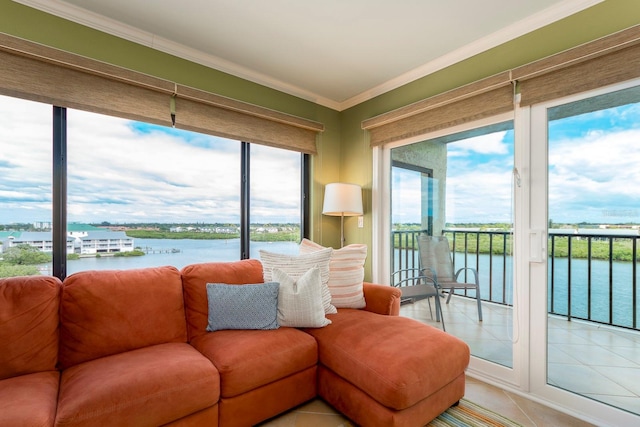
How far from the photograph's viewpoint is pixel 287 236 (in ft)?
10.8

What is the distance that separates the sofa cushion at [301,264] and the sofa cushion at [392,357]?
9.6 inches

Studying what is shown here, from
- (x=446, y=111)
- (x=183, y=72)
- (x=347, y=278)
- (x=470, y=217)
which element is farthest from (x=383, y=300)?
(x=183, y=72)

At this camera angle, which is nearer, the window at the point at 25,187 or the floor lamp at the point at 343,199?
the window at the point at 25,187

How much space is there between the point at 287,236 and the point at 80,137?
1.90 metres

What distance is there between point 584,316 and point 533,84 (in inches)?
60.8

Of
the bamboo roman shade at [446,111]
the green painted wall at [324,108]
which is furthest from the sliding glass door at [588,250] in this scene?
the green painted wall at [324,108]

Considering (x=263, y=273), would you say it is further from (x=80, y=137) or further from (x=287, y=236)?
(x=80, y=137)

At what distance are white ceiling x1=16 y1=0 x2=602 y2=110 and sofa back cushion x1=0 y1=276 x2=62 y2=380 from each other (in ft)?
5.60

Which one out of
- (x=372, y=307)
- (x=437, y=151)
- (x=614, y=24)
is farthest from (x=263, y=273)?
(x=614, y=24)

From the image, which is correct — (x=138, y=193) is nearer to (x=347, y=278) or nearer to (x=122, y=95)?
(x=122, y=95)

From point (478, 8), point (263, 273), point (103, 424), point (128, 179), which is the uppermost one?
point (478, 8)

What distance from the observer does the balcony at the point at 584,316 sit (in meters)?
1.82

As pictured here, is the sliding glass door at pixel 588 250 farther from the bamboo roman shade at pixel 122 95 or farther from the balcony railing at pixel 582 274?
the bamboo roman shade at pixel 122 95

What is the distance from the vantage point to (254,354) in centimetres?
172
